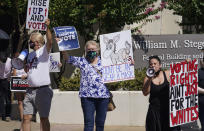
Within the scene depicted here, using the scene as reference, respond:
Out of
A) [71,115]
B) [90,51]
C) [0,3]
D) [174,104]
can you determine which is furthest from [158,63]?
[0,3]

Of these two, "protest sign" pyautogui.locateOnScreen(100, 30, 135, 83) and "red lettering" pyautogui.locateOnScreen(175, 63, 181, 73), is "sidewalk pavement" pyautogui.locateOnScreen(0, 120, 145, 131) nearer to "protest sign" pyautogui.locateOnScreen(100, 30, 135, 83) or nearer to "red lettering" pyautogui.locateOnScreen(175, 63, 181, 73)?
"protest sign" pyautogui.locateOnScreen(100, 30, 135, 83)

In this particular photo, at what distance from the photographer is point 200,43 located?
11.6 meters

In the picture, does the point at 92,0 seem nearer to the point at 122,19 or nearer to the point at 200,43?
the point at 122,19

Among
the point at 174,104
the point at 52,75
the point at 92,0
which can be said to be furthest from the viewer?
the point at 52,75

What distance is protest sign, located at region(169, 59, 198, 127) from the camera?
21.3ft

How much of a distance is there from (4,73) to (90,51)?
4.23 metres

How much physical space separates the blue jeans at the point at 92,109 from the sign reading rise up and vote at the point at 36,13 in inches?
112

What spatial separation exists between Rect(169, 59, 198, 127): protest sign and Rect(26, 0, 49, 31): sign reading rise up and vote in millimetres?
3600

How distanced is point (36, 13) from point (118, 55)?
85.1 inches

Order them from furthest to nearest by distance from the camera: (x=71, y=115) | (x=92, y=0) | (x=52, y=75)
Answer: (x=52, y=75) < (x=92, y=0) < (x=71, y=115)

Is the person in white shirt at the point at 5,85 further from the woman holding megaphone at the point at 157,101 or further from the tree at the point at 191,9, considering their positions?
the woman holding megaphone at the point at 157,101

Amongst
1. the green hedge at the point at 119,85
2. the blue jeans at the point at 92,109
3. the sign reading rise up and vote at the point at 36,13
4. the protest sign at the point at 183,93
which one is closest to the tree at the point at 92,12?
the green hedge at the point at 119,85

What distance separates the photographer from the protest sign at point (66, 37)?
7339 mm

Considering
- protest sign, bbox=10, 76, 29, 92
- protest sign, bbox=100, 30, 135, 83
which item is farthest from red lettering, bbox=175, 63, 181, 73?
protest sign, bbox=10, 76, 29, 92
